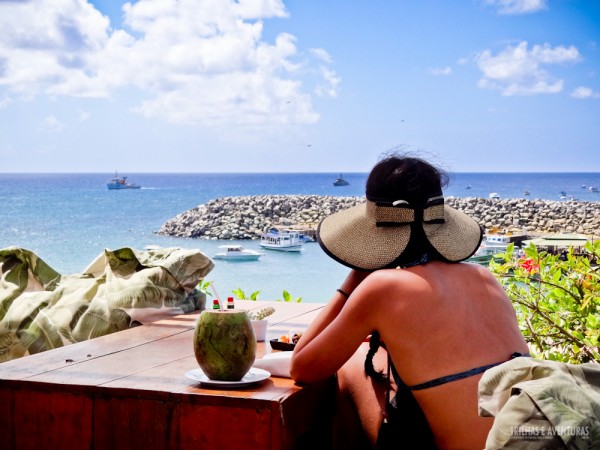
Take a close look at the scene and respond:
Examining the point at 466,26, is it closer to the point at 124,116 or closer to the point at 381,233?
the point at 124,116

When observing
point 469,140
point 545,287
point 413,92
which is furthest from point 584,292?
point 413,92

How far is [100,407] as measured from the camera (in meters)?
1.73

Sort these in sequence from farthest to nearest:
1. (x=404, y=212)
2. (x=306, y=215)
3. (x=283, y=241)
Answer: (x=306, y=215) → (x=283, y=241) → (x=404, y=212)

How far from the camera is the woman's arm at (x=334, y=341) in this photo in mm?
1711

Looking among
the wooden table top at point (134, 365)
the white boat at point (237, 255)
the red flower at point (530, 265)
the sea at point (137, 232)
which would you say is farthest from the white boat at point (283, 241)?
the wooden table top at point (134, 365)

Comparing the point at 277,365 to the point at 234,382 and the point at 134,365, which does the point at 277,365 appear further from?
the point at 134,365

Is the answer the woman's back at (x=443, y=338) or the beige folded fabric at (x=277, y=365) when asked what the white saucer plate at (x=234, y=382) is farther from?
the woman's back at (x=443, y=338)

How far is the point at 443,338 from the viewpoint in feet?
5.47

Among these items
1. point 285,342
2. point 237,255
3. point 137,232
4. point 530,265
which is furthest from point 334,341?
point 137,232

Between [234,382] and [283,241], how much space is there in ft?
81.7

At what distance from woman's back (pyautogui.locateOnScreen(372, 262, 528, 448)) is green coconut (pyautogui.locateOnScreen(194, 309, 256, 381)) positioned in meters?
0.30

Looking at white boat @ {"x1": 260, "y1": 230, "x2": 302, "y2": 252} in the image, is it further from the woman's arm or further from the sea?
the woman's arm

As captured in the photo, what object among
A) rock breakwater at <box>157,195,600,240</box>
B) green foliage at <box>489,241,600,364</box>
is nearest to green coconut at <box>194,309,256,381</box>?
green foliage at <box>489,241,600,364</box>

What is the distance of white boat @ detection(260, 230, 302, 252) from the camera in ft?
87.5
